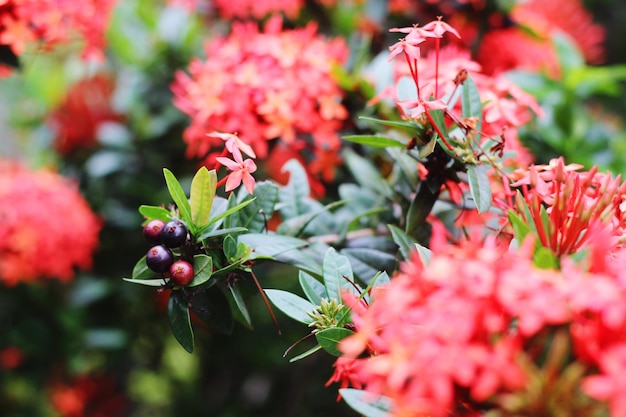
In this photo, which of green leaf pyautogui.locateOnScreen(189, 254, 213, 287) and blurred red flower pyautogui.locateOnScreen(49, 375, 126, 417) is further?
blurred red flower pyautogui.locateOnScreen(49, 375, 126, 417)

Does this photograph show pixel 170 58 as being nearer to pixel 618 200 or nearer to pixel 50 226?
pixel 50 226

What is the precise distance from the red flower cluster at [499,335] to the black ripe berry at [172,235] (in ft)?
0.69

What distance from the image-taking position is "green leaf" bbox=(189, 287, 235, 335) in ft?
1.91

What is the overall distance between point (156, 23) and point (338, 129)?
544 mm

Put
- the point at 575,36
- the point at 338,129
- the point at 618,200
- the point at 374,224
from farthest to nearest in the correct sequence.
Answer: the point at 575,36
the point at 338,129
the point at 374,224
the point at 618,200

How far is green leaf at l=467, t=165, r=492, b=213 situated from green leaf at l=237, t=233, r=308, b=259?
0.18m

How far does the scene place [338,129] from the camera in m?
0.94

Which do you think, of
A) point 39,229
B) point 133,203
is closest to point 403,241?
point 39,229

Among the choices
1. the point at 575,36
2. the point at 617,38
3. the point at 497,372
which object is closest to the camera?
the point at 497,372

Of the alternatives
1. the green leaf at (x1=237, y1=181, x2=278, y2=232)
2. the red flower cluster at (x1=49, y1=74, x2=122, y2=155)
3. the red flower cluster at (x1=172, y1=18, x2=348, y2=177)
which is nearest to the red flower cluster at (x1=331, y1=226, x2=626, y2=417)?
the green leaf at (x1=237, y1=181, x2=278, y2=232)

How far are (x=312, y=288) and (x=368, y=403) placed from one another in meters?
0.16

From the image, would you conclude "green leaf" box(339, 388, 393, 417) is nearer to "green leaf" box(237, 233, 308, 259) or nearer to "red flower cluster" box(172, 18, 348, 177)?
"green leaf" box(237, 233, 308, 259)

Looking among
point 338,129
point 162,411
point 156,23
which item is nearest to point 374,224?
point 338,129

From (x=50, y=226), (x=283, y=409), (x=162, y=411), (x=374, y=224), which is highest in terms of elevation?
(x=374, y=224)
